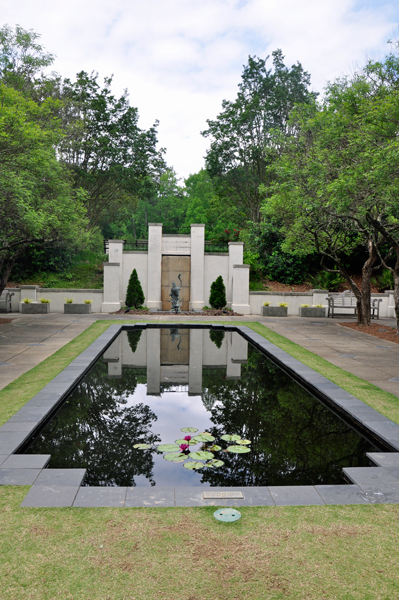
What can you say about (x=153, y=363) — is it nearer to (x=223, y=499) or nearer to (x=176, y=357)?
(x=176, y=357)

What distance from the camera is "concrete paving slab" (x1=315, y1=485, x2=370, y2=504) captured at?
14.0 feet

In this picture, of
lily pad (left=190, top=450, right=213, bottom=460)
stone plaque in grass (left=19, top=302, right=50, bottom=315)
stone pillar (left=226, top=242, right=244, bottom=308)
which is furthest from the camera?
stone pillar (left=226, top=242, right=244, bottom=308)

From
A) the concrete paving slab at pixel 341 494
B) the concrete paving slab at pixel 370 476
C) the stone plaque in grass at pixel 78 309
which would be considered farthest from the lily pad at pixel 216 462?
the stone plaque in grass at pixel 78 309

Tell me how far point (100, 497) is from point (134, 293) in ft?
63.6

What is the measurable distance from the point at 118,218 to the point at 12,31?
22.7 metres

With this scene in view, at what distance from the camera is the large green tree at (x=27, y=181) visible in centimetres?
1306

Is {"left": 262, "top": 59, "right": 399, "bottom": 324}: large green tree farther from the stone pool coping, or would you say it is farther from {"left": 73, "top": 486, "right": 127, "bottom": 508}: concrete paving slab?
{"left": 73, "top": 486, "right": 127, "bottom": 508}: concrete paving slab

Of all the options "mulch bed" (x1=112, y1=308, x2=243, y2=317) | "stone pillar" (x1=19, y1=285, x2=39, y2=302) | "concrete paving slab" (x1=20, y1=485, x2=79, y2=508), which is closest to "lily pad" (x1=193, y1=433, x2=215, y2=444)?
"concrete paving slab" (x1=20, y1=485, x2=79, y2=508)

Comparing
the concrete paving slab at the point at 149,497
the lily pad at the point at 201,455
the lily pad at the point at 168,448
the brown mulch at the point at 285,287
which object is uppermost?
the brown mulch at the point at 285,287

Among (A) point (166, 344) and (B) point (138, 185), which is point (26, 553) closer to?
(A) point (166, 344)

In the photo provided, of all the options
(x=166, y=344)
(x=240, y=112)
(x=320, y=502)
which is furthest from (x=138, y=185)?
(x=320, y=502)

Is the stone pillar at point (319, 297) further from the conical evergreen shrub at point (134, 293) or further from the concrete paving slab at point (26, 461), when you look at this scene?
the concrete paving slab at point (26, 461)

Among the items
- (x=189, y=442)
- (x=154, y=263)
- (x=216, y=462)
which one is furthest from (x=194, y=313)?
(x=216, y=462)

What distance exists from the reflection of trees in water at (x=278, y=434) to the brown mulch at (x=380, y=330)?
6.83 metres
